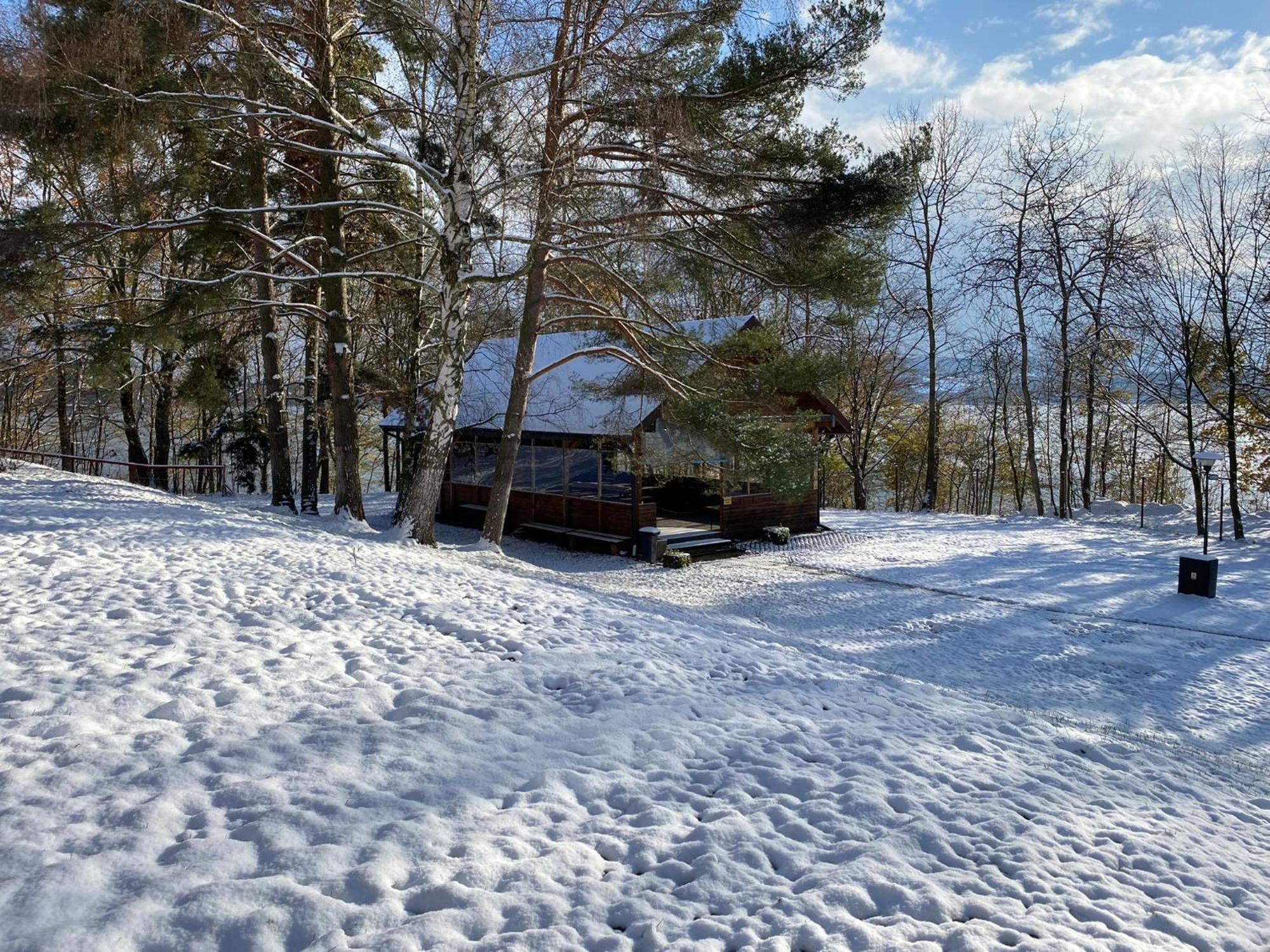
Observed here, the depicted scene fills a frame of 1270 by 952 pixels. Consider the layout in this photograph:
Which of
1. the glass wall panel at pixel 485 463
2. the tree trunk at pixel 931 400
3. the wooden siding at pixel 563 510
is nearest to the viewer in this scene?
the wooden siding at pixel 563 510

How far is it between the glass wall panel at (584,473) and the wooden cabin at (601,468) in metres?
0.02

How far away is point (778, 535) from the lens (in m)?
15.4

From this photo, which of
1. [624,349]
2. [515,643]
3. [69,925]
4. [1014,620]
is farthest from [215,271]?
[1014,620]

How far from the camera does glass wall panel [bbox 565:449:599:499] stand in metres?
15.2

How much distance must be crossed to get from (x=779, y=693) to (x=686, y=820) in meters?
2.02

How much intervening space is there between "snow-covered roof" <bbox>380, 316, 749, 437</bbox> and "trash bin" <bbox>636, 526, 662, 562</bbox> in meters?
1.94

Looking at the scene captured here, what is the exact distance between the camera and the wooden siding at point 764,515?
50.5ft

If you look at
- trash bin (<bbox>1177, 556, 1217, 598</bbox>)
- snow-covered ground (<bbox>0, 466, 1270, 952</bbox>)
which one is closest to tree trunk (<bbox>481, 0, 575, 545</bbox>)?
snow-covered ground (<bbox>0, 466, 1270, 952</bbox>)

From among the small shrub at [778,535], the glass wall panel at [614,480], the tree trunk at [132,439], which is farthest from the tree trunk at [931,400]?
the tree trunk at [132,439]

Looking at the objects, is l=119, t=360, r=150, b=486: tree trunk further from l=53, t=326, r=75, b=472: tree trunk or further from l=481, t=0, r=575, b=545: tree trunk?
l=481, t=0, r=575, b=545: tree trunk

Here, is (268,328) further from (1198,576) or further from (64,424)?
(1198,576)

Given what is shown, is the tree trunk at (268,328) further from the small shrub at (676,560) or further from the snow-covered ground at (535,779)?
the small shrub at (676,560)

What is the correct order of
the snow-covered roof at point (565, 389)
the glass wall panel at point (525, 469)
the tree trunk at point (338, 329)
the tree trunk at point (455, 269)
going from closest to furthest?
the tree trunk at point (455, 269)
the tree trunk at point (338, 329)
the snow-covered roof at point (565, 389)
the glass wall panel at point (525, 469)

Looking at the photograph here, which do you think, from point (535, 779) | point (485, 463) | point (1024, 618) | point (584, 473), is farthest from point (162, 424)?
point (1024, 618)
